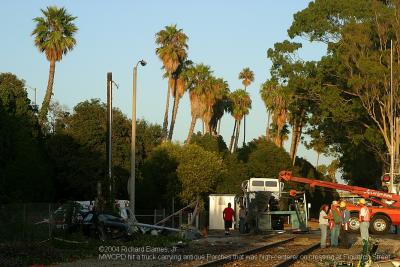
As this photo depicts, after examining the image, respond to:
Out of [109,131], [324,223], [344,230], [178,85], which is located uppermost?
[178,85]

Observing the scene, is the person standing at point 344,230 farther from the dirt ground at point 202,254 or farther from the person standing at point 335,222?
the dirt ground at point 202,254

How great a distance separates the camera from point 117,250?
24641 mm

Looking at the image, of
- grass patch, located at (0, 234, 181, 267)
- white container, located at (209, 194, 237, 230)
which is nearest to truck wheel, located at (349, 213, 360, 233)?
Result: grass patch, located at (0, 234, 181, 267)

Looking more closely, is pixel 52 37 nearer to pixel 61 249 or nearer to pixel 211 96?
pixel 211 96

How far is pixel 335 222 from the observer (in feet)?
90.3

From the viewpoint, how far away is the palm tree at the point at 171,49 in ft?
259

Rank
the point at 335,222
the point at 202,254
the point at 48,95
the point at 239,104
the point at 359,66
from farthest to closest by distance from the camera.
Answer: the point at 239,104 < the point at 48,95 < the point at 359,66 < the point at 335,222 < the point at 202,254

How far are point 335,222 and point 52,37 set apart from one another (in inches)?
1678

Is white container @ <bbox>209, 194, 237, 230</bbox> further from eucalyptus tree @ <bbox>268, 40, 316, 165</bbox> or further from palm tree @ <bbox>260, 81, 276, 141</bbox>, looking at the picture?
palm tree @ <bbox>260, 81, 276, 141</bbox>

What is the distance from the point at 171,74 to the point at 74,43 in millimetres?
16641

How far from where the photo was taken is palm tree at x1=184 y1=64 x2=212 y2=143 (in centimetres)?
8069

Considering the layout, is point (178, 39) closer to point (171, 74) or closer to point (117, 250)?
point (171, 74)

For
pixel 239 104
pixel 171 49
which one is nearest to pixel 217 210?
pixel 171 49

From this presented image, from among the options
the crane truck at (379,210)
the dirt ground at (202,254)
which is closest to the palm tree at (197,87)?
the crane truck at (379,210)
